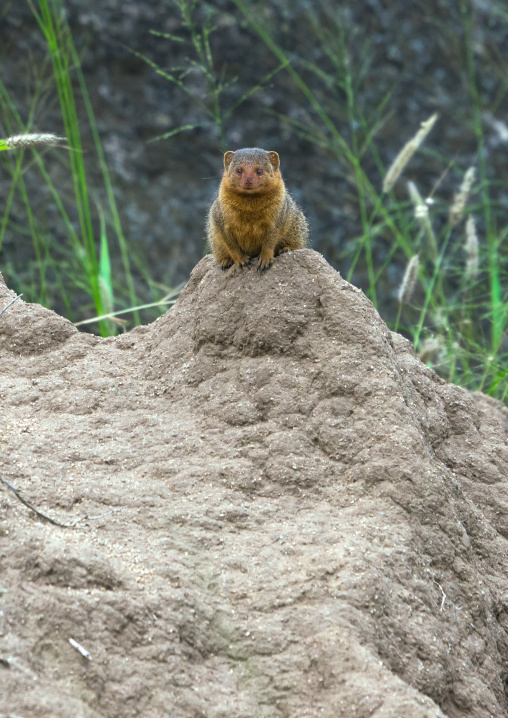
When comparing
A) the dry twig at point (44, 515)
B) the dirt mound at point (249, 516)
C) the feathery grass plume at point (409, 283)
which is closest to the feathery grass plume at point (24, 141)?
the dirt mound at point (249, 516)

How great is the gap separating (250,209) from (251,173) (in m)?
0.16

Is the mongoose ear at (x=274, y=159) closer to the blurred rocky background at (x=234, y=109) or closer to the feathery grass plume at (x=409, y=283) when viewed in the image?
the feathery grass plume at (x=409, y=283)

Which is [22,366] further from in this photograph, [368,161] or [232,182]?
[368,161]

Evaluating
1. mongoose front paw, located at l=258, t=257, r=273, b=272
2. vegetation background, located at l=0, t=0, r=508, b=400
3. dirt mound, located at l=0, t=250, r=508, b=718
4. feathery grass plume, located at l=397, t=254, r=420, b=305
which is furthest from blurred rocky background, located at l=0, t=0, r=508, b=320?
dirt mound, located at l=0, t=250, r=508, b=718

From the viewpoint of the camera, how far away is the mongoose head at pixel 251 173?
11.8 feet

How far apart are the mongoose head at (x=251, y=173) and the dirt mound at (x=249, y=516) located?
1.23 feet

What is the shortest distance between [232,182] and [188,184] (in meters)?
4.05

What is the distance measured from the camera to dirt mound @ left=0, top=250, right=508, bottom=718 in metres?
2.14

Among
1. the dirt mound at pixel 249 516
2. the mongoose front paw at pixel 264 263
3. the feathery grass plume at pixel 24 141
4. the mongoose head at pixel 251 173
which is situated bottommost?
the dirt mound at pixel 249 516

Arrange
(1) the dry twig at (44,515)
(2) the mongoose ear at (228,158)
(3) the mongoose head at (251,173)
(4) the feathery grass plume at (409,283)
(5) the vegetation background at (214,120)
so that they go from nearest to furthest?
(1) the dry twig at (44,515) → (3) the mongoose head at (251,173) → (2) the mongoose ear at (228,158) → (4) the feathery grass plume at (409,283) → (5) the vegetation background at (214,120)

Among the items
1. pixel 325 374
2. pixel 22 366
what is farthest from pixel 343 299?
pixel 22 366

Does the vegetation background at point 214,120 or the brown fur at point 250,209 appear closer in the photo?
the brown fur at point 250,209

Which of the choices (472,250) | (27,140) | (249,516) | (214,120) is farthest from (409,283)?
(214,120)

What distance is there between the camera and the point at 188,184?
24.9ft
